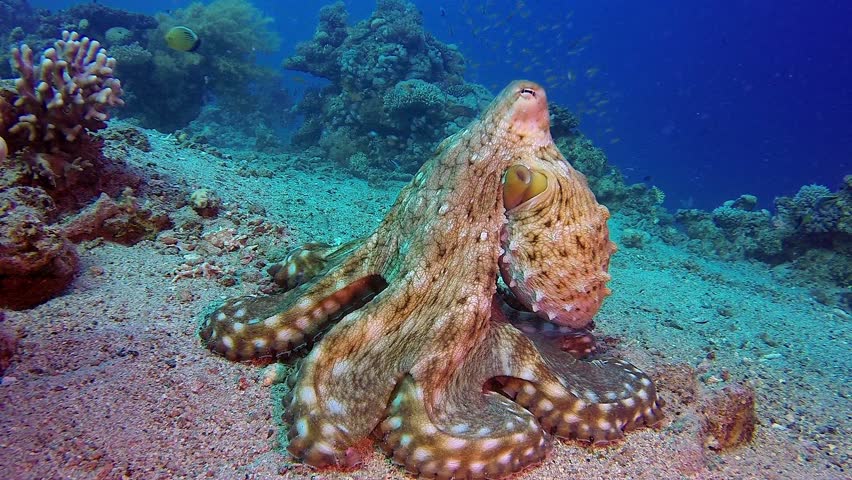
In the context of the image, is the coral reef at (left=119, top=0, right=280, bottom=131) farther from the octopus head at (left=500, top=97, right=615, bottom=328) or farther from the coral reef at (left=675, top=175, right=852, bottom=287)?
the coral reef at (left=675, top=175, right=852, bottom=287)

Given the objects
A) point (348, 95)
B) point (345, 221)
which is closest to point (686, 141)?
point (348, 95)

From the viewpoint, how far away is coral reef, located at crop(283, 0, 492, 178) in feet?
46.1

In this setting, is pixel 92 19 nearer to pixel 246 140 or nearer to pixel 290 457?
pixel 246 140

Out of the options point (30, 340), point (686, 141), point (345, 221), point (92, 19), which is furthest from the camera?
point (686, 141)

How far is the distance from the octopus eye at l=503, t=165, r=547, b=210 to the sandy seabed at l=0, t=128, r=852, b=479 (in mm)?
1506

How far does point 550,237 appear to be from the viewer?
8.36ft

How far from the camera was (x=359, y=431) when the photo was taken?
7.75 feet

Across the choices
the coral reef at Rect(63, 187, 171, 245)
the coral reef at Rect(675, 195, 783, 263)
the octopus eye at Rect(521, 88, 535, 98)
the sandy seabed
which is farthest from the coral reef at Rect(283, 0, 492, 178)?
the octopus eye at Rect(521, 88, 535, 98)

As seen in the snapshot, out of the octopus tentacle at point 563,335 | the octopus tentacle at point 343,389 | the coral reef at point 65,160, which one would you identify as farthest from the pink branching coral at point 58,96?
the octopus tentacle at point 563,335

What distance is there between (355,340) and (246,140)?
703 inches

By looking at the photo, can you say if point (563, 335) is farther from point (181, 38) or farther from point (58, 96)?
point (181, 38)

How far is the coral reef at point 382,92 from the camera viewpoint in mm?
14062

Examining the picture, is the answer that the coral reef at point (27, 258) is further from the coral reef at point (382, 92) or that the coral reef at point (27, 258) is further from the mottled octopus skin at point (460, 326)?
the coral reef at point (382, 92)

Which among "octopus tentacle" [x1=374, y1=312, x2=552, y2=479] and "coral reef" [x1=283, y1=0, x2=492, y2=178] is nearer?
"octopus tentacle" [x1=374, y1=312, x2=552, y2=479]
